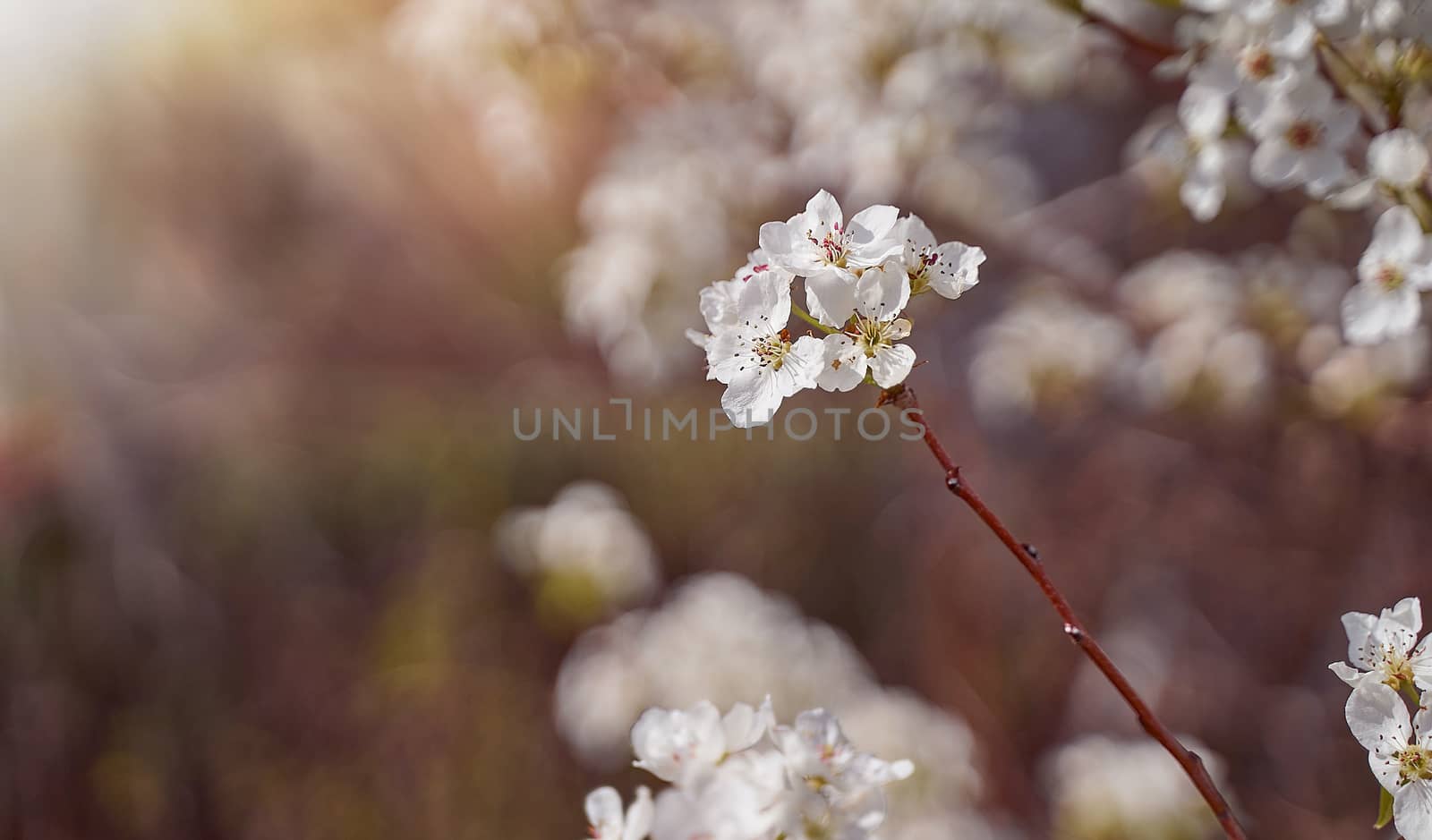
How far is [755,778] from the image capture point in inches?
22.4

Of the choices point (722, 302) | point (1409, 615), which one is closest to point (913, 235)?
point (722, 302)

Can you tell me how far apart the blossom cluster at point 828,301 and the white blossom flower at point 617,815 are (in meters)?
0.27

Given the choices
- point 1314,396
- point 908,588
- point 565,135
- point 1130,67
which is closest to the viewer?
point 1314,396

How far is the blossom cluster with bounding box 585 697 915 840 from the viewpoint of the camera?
553 mm

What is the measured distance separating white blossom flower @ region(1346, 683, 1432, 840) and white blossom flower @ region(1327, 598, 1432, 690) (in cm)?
1

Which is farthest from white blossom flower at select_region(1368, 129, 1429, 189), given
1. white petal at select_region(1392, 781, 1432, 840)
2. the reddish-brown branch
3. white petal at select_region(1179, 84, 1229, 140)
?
white petal at select_region(1392, 781, 1432, 840)

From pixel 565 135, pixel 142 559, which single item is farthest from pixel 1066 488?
pixel 142 559

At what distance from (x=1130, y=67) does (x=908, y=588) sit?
1.77 metres

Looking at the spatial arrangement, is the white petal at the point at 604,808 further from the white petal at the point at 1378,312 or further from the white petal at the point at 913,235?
the white petal at the point at 1378,312

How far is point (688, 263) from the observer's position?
59.0 inches

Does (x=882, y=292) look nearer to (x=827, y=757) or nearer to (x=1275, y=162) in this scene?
(x=827, y=757)

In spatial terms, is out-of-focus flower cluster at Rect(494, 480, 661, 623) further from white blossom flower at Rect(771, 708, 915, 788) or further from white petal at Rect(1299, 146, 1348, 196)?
white petal at Rect(1299, 146, 1348, 196)

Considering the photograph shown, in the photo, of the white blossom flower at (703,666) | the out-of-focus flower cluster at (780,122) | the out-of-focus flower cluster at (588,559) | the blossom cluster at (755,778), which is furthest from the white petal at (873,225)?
the out-of-focus flower cluster at (588,559)

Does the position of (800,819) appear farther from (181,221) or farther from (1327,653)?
(181,221)
